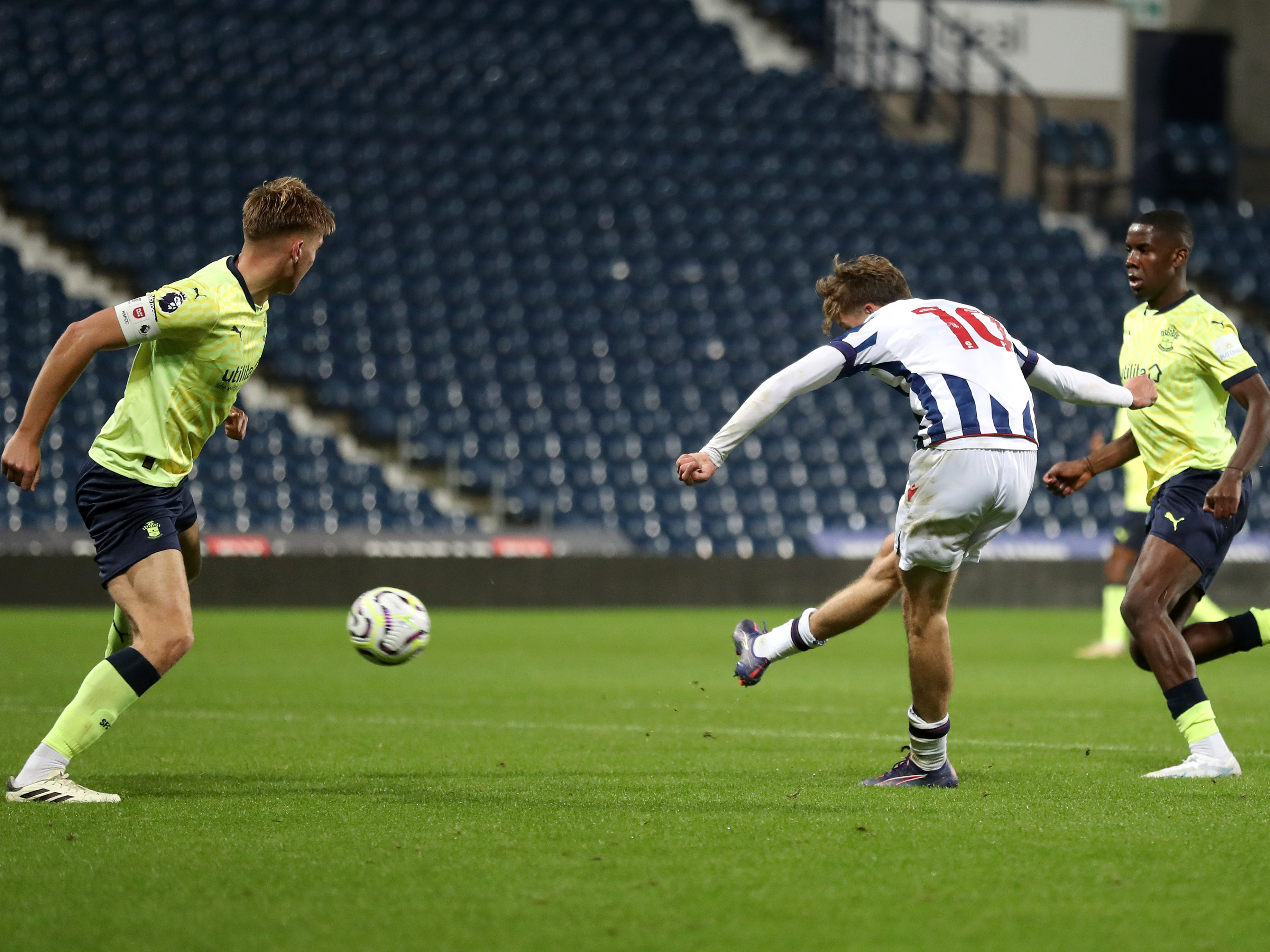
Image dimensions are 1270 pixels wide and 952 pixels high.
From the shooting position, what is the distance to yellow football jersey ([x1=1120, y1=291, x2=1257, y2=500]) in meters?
5.80

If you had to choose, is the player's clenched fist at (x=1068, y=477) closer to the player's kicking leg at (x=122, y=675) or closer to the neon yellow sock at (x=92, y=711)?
the player's kicking leg at (x=122, y=675)

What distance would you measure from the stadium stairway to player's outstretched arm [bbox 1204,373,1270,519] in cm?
1248

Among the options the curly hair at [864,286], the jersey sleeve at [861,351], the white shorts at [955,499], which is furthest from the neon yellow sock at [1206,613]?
the jersey sleeve at [861,351]

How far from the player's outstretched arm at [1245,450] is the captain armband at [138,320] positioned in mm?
3646

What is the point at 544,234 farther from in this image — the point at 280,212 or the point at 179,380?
the point at 179,380

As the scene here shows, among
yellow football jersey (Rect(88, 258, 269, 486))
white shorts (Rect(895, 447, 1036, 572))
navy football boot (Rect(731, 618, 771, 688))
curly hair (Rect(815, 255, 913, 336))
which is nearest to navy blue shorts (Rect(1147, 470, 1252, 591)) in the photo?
white shorts (Rect(895, 447, 1036, 572))

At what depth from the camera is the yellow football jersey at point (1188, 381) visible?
5805mm

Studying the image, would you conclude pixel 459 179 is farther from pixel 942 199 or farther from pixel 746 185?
pixel 942 199

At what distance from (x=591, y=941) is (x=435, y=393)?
15815 mm

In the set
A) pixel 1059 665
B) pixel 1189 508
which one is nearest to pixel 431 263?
pixel 1059 665

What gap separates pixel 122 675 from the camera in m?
4.98

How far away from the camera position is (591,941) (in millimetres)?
3186

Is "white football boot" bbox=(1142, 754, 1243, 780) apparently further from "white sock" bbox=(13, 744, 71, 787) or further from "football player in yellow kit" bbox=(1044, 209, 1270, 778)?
"white sock" bbox=(13, 744, 71, 787)

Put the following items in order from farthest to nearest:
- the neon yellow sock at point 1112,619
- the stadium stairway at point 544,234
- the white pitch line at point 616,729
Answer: the stadium stairway at point 544,234 < the neon yellow sock at point 1112,619 < the white pitch line at point 616,729
